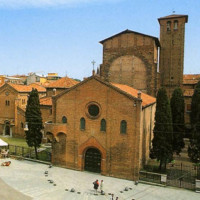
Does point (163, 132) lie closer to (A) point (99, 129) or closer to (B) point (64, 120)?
(A) point (99, 129)

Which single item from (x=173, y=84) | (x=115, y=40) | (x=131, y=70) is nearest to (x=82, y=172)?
(x=131, y=70)

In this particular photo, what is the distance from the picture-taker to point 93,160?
24.2m

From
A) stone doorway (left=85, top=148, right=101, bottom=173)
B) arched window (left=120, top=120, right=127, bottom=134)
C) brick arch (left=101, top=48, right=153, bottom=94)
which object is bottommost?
stone doorway (left=85, top=148, right=101, bottom=173)

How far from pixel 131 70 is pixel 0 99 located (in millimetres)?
24143

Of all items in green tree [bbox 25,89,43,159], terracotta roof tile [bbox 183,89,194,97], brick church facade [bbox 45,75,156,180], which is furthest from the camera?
terracotta roof tile [bbox 183,89,194,97]

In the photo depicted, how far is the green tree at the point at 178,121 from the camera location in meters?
27.7

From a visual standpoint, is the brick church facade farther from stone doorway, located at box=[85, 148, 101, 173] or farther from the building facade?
the building facade

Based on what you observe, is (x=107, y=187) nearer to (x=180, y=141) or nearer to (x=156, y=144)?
(x=156, y=144)

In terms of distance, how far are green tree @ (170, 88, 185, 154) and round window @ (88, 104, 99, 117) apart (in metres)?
9.95

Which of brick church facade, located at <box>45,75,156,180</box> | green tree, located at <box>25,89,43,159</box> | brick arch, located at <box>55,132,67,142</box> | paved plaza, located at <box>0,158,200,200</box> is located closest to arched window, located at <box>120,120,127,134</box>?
brick church facade, located at <box>45,75,156,180</box>

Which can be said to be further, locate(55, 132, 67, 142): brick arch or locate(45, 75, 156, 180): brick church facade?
locate(55, 132, 67, 142): brick arch

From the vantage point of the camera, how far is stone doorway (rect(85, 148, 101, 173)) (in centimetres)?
2395

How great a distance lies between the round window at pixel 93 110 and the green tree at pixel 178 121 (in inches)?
392

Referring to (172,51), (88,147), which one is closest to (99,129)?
(88,147)
